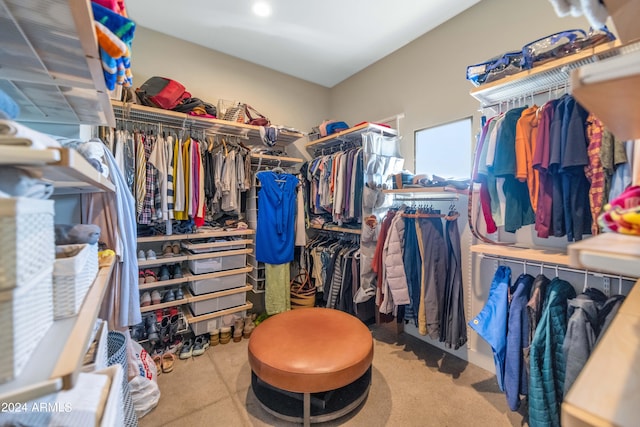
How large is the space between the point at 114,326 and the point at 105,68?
1313mm

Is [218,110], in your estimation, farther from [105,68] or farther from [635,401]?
[635,401]

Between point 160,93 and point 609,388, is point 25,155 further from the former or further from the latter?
point 160,93

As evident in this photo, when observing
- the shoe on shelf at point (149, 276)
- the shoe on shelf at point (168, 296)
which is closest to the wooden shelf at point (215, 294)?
the shoe on shelf at point (168, 296)

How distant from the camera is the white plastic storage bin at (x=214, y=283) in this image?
98.3 inches

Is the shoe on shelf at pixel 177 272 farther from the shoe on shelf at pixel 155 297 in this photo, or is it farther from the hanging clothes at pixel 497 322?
the hanging clothes at pixel 497 322

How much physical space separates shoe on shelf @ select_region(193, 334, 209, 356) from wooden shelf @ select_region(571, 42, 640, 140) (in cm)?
280

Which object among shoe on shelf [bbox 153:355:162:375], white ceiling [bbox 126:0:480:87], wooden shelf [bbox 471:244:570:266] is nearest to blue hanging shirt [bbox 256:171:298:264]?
shoe on shelf [bbox 153:355:162:375]

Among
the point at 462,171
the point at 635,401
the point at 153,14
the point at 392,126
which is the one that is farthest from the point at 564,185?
the point at 153,14

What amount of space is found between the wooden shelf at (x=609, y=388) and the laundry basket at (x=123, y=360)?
172 cm

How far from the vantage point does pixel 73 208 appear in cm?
147

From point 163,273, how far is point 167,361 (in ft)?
2.35

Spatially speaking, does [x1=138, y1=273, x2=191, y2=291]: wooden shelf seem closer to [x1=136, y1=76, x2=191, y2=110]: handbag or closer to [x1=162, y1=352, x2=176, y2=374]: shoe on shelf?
[x1=162, y1=352, x2=176, y2=374]: shoe on shelf

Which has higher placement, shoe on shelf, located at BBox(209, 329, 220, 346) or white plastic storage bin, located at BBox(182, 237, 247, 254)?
white plastic storage bin, located at BBox(182, 237, 247, 254)

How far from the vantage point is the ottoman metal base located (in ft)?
5.17
